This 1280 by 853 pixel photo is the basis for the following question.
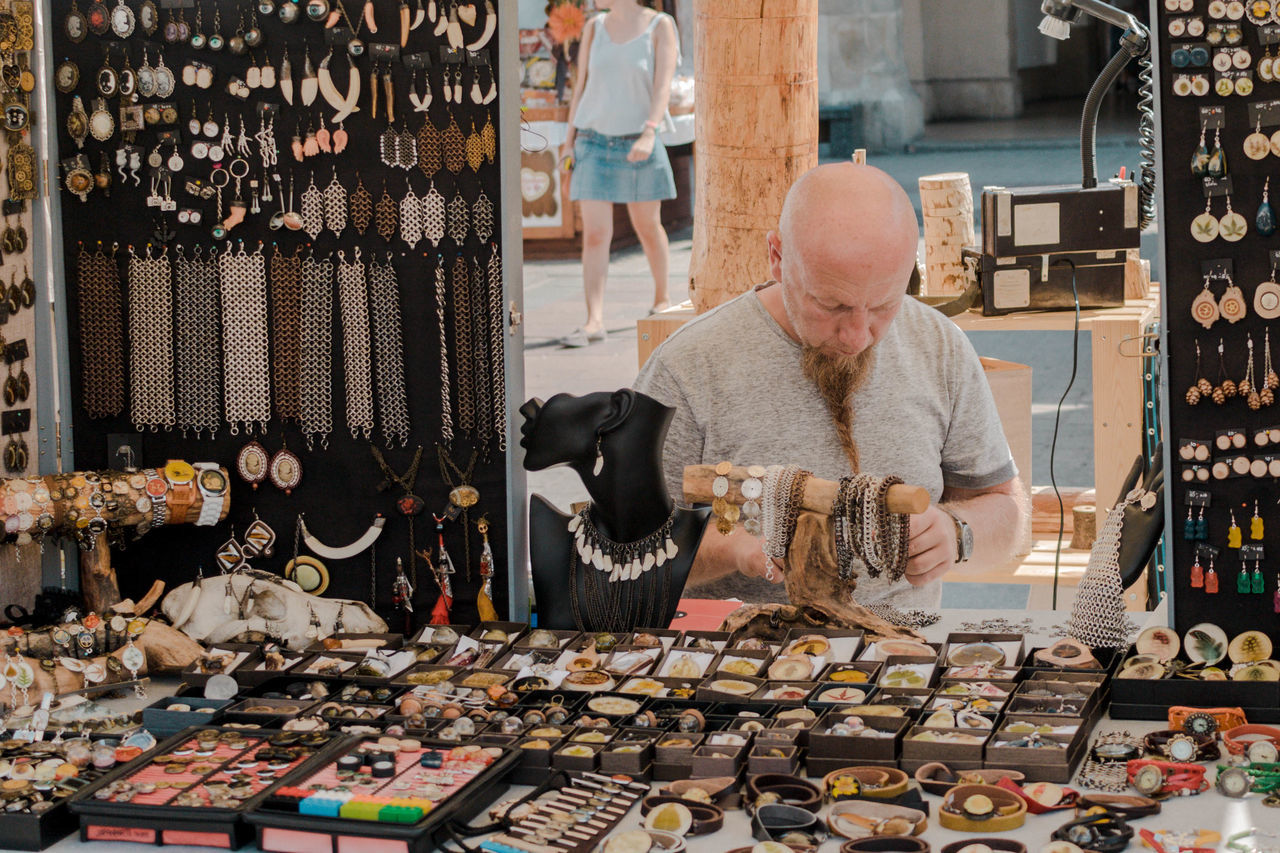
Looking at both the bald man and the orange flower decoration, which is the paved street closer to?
the orange flower decoration

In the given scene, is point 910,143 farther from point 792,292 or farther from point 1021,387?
point 792,292

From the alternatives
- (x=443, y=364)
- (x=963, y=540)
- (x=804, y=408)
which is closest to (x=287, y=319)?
(x=443, y=364)

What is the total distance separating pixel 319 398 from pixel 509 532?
0.50 m

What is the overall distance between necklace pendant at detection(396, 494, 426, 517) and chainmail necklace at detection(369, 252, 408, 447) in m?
0.13

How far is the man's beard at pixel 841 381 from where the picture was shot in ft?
10.6

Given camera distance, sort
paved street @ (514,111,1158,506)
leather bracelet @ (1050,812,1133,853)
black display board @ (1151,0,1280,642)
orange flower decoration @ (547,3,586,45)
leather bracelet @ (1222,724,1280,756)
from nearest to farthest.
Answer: leather bracelet @ (1050,812,1133,853) < leather bracelet @ (1222,724,1280,756) < black display board @ (1151,0,1280,642) < paved street @ (514,111,1158,506) < orange flower decoration @ (547,3,586,45)

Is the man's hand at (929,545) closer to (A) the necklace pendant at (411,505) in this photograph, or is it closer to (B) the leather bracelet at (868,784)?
(B) the leather bracelet at (868,784)

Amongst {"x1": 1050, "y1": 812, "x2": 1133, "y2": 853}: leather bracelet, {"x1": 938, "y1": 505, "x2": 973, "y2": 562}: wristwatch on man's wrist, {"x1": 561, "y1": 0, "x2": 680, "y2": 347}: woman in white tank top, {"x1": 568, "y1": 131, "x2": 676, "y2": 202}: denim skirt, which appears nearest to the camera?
{"x1": 1050, "y1": 812, "x2": 1133, "y2": 853}: leather bracelet

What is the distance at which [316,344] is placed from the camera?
3.22 meters

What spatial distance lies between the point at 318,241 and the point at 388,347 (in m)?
0.27

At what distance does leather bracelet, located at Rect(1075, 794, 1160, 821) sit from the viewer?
6.88 ft

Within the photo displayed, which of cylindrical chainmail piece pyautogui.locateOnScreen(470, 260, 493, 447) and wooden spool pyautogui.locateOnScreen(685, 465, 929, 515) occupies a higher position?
A: cylindrical chainmail piece pyautogui.locateOnScreen(470, 260, 493, 447)

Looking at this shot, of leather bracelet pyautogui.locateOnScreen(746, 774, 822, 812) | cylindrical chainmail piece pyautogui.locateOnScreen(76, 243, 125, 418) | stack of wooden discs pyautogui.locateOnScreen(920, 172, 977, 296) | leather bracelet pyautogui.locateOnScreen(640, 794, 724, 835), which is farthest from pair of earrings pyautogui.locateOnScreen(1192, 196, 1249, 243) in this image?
stack of wooden discs pyautogui.locateOnScreen(920, 172, 977, 296)

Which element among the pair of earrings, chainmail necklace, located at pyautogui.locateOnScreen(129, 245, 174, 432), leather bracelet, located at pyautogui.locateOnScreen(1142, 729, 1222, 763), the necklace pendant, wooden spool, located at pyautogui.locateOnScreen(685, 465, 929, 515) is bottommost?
leather bracelet, located at pyautogui.locateOnScreen(1142, 729, 1222, 763)
